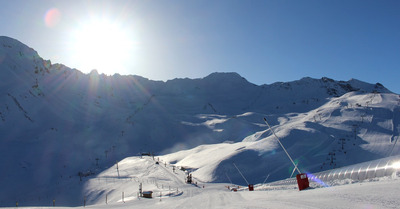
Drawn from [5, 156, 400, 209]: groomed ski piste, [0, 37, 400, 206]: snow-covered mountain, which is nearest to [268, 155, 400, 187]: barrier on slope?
[5, 156, 400, 209]: groomed ski piste

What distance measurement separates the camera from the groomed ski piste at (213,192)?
11.6 m

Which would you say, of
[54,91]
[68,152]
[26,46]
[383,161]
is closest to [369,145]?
[383,161]

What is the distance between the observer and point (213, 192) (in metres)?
32.1

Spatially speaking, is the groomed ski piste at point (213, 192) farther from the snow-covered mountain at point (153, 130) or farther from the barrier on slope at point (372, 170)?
the snow-covered mountain at point (153, 130)

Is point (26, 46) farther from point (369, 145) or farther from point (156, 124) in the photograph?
point (369, 145)

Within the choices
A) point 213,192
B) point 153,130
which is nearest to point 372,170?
point 213,192

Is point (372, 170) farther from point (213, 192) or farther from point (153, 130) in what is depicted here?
point (153, 130)

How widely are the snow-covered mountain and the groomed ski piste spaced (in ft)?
24.4

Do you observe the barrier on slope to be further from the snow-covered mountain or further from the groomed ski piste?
the snow-covered mountain

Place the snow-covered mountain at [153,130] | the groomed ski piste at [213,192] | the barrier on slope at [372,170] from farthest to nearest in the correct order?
the snow-covered mountain at [153,130] → the barrier on slope at [372,170] → the groomed ski piste at [213,192]

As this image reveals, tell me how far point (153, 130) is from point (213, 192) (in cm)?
9771

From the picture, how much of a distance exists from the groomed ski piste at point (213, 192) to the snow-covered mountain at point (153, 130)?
7.43m

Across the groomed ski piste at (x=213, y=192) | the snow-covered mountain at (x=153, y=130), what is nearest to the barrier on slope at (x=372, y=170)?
the groomed ski piste at (x=213, y=192)

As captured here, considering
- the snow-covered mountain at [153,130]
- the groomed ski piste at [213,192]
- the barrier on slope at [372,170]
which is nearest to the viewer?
the groomed ski piste at [213,192]
